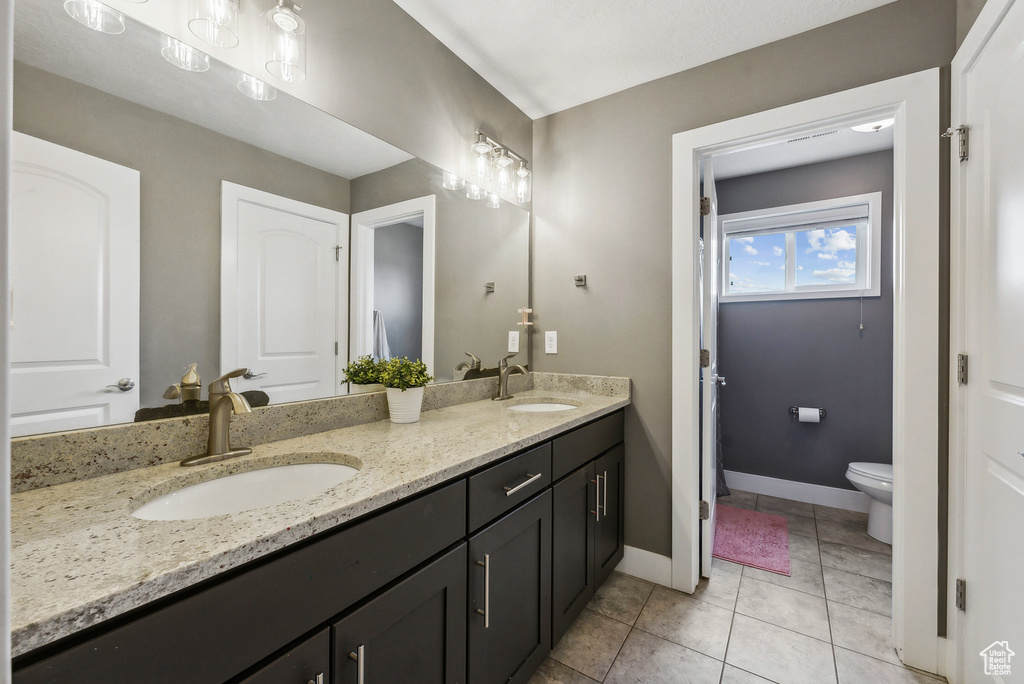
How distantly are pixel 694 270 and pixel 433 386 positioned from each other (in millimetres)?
1265

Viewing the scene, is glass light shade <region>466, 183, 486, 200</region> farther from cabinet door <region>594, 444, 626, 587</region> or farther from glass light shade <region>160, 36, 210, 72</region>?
cabinet door <region>594, 444, 626, 587</region>

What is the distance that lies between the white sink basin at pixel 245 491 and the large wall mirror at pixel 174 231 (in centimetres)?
25

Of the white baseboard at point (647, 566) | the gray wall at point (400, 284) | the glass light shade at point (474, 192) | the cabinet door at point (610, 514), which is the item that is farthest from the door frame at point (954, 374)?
the gray wall at point (400, 284)

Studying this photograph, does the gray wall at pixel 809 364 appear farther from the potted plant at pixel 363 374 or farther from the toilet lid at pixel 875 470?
the potted plant at pixel 363 374

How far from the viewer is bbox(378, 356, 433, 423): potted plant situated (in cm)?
151

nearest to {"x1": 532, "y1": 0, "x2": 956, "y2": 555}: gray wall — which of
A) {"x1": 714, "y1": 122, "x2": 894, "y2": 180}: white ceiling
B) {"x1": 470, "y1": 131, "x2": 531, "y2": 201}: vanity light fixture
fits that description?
{"x1": 470, "y1": 131, "x2": 531, "y2": 201}: vanity light fixture

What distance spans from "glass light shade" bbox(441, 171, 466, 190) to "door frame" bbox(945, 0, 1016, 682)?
70.0 inches

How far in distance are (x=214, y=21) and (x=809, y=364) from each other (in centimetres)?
355

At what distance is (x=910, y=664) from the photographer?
5.06 ft

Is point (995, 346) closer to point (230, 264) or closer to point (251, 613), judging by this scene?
point (251, 613)

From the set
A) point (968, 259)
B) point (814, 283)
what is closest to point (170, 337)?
point (968, 259)

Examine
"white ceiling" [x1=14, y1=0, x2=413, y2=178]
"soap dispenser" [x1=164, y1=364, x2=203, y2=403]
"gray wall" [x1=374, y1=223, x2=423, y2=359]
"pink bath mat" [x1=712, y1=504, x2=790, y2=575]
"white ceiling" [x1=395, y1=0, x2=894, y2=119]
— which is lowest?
"pink bath mat" [x1=712, y1=504, x2=790, y2=575]

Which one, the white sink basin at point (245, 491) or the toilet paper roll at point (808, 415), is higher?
the white sink basin at point (245, 491)

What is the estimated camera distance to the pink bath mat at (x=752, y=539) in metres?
2.25
